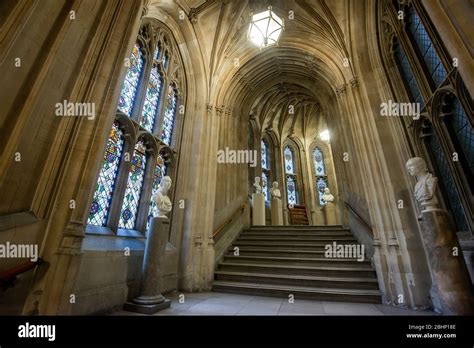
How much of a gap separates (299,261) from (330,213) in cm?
716

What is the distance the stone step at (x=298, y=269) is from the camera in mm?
4270

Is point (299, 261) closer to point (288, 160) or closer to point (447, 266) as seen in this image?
point (447, 266)

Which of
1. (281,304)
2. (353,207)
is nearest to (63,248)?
(281,304)

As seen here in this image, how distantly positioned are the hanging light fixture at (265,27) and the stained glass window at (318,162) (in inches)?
408

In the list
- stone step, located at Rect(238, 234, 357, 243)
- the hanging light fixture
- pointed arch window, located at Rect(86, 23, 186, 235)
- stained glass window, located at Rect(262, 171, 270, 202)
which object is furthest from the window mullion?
stained glass window, located at Rect(262, 171, 270, 202)

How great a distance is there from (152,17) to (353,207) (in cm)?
745

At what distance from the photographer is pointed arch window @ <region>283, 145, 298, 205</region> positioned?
1332 cm

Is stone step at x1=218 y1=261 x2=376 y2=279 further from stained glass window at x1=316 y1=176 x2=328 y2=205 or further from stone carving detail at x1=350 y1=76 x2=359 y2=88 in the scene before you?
stained glass window at x1=316 y1=176 x2=328 y2=205

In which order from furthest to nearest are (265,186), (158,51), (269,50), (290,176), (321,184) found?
(290,176) → (321,184) → (265,186) → (269,50) → (158,51)

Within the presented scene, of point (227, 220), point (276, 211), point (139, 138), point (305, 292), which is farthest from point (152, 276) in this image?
point (276, 211)

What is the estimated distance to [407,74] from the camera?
167 inches

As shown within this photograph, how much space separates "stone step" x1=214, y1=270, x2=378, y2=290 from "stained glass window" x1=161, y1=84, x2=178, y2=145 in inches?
154
